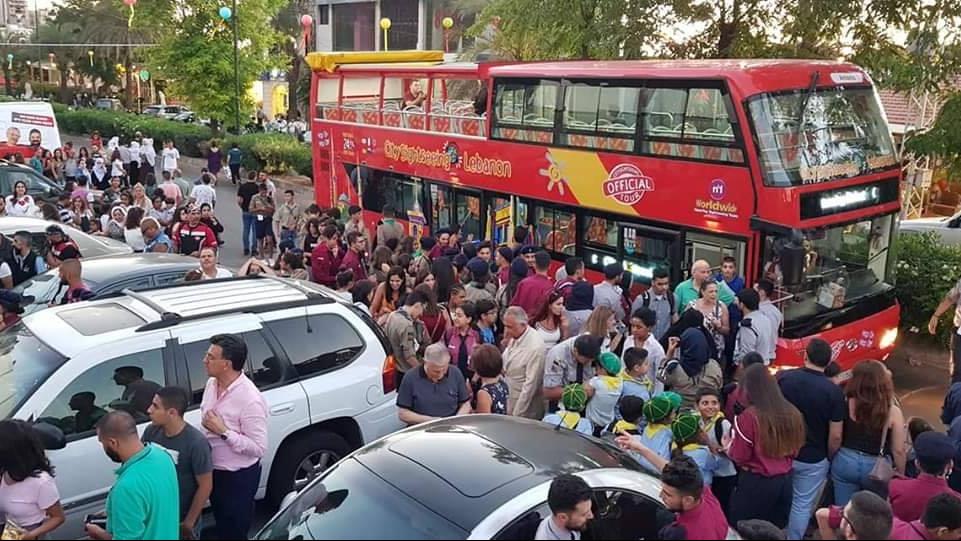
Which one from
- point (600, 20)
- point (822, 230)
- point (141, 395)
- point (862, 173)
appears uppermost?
point (600, 20)

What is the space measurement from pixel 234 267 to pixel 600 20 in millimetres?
8262

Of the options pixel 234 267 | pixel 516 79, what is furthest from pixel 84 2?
pixel 516 79

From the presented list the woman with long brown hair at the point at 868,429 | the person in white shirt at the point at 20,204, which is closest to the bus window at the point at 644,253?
the woman with long brown hair at the point at 868,429

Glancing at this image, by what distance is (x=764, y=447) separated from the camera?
520 centimetres

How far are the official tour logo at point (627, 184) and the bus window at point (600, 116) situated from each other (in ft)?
0.90

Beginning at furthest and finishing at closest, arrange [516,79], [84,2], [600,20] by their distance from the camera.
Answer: [84,2] < [600,20] < [516,79]

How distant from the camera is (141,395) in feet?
18.5

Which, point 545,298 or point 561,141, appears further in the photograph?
point 561,141

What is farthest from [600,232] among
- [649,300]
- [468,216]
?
[468,216]

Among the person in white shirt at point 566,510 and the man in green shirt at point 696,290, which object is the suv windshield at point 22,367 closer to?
the person in white shirt at point 566,510

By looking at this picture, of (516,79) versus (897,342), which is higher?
(516,79)

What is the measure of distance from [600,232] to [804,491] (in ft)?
19.1

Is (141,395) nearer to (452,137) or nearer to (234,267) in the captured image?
(452,137)

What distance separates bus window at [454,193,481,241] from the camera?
13506 millimetres
